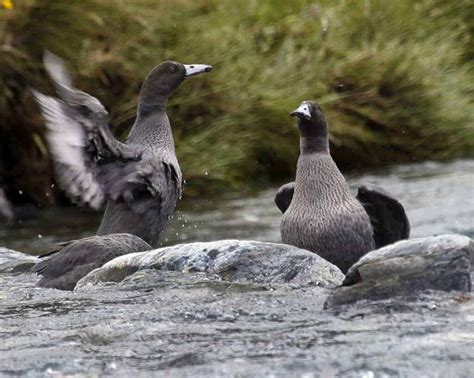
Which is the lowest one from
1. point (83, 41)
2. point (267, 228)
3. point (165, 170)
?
point (267, 228)

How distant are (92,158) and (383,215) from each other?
1.75m

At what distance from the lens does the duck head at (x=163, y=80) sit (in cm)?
837

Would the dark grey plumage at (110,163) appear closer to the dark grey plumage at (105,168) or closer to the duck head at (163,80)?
the dark grey plumage at (105,168)

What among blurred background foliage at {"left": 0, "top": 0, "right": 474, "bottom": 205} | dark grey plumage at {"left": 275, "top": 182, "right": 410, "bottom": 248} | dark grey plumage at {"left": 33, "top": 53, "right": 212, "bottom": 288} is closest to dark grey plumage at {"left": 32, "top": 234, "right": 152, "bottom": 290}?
dark grey plumage at {"left": 33, "top": 53, "right": 212, "bottom": 288}

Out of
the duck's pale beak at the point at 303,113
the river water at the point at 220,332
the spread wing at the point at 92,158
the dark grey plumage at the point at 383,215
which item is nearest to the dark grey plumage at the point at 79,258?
the river water at the point at 220,332

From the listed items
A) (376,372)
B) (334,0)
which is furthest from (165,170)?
(334,0)

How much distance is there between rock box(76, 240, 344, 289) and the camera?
6520mm

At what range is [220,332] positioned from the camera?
5.49 m

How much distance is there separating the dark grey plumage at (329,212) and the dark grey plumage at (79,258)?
0.92 metres

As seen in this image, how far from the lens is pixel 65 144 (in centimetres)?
741

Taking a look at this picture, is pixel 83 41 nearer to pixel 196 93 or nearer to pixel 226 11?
pixel 196 93

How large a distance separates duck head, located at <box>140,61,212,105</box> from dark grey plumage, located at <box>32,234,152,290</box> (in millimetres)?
1352

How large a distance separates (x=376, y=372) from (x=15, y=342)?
5.34 feet

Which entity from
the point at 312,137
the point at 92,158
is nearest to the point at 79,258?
the point at 92,158
